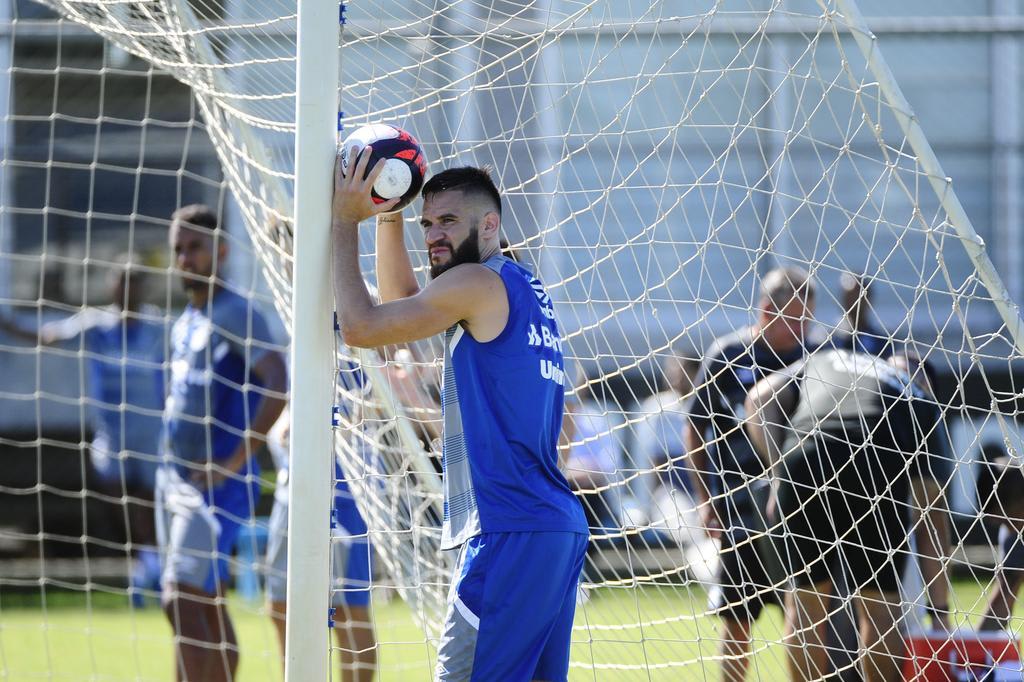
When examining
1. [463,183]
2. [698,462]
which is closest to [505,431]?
[463,183]

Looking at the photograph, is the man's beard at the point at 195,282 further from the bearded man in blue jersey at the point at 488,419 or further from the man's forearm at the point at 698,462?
the bearded man in blue jersey at the point at 488,419

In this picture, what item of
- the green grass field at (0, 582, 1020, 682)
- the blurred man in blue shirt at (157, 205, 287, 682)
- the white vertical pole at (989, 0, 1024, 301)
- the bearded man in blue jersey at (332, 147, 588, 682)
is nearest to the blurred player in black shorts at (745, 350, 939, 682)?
the green grass field at (0, 582, 1020, 682)

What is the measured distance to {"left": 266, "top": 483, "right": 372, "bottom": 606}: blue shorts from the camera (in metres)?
4.74

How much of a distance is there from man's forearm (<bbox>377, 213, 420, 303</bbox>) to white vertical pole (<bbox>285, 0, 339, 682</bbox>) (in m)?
0.31

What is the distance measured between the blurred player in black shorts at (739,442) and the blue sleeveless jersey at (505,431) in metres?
1.68

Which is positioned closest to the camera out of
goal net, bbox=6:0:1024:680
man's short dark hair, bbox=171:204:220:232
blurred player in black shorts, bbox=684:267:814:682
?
goal net, bbox=6:0:1024:680

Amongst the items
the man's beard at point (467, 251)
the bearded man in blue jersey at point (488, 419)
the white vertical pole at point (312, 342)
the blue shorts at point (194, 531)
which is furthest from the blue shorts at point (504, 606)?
the blue shorts at point (194, 531)

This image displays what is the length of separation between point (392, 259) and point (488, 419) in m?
0.59

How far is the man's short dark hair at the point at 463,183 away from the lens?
292 centimetres

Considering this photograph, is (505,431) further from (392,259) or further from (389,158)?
(389,158)

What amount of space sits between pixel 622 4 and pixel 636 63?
4485mm

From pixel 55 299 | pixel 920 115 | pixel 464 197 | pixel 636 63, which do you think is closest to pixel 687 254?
pixel 636 63

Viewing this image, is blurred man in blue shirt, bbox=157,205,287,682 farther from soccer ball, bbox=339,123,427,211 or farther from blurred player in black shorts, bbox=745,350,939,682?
blurred player in black shorts, bbox=745,350,939,682

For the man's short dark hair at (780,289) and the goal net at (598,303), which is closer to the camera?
the goal net at (598,303)
